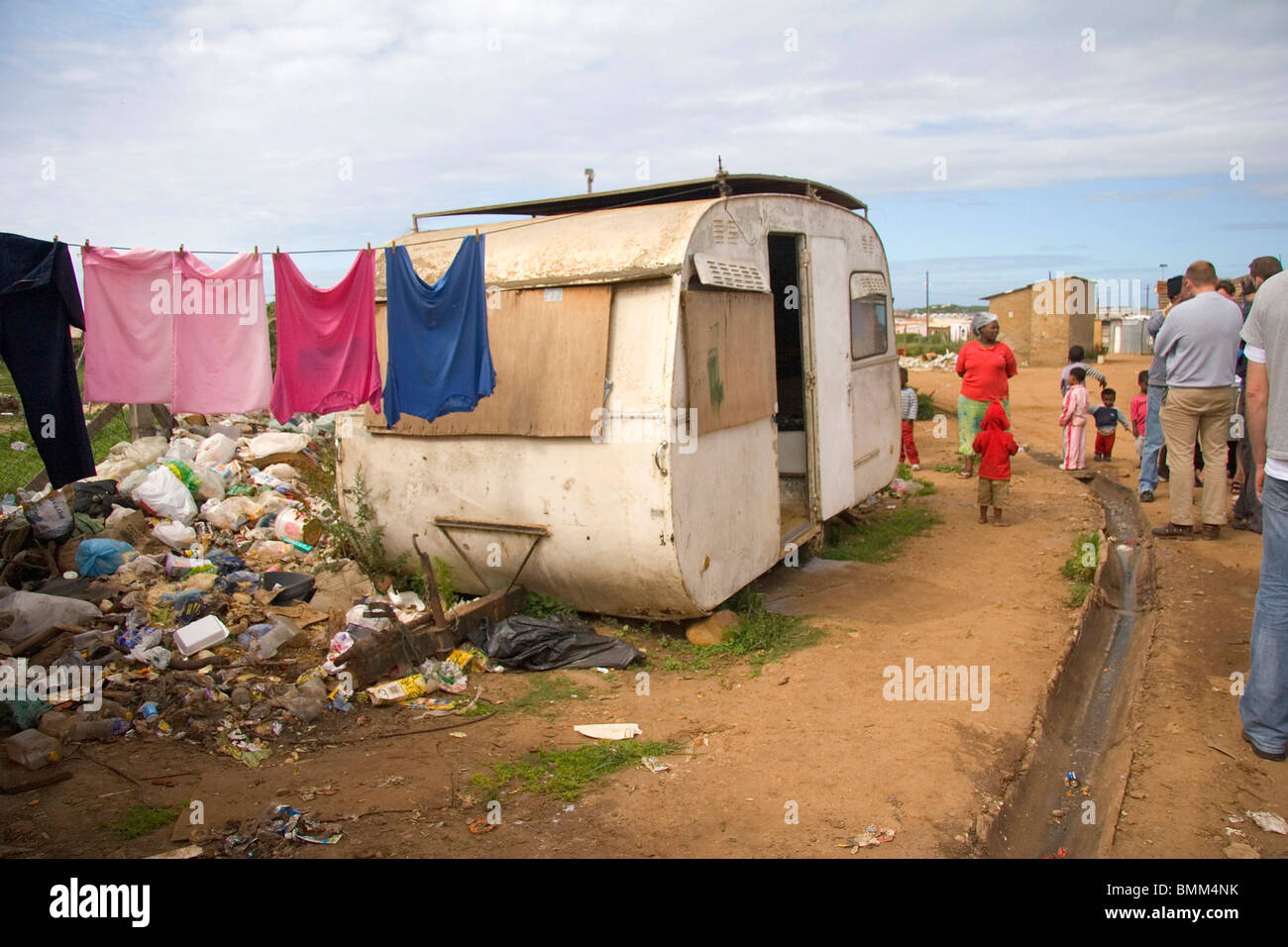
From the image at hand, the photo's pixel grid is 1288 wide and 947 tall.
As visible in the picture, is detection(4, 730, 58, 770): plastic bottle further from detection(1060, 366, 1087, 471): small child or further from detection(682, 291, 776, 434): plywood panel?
detection(1060, 366, 1087, 471): small child

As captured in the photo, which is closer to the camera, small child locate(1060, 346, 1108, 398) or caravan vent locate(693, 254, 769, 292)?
caravan vent locate(693, 254, 769, 292)

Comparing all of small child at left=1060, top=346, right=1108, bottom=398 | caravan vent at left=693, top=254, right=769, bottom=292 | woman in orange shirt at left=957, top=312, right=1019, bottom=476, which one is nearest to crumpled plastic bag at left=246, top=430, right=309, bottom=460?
caravan vent at left=693, top=254, right=769, bottom=292

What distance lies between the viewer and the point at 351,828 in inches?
149

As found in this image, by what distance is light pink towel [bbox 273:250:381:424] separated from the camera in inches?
238

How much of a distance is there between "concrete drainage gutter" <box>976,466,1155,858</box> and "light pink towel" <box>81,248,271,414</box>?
16.9 feet

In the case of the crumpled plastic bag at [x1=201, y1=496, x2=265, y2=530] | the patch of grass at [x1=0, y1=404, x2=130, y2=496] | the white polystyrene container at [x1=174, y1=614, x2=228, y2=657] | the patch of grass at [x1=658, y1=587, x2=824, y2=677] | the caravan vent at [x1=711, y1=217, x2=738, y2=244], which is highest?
the caravan vent at [x1=711, y1=217, x2=738, y2=244]

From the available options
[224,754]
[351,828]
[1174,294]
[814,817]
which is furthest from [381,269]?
[1174,294]

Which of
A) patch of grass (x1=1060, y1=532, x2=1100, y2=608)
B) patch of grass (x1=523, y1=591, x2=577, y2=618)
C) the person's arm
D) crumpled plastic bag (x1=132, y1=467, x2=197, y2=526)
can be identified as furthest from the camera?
crumpled plastic bag (x1=132, y1=467, x2=197, y2=526)

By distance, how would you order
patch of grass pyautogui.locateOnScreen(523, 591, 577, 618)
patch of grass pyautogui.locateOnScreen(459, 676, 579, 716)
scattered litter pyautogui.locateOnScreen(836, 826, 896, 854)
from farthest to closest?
patch of grass pyautogui.locateOnScreen(523, 591, 577, 618)
patch of grass pyautogui.locateOnScreen(459, 676, 579, 716)
scattered litter pyautogui.locateOnScreen(836, 826, 896, 854)

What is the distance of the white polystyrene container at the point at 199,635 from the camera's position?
558cm

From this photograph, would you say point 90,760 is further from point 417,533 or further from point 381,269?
point 381,269

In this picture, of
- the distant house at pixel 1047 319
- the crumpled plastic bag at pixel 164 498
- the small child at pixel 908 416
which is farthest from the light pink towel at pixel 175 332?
the distant house at pixel 1047 319

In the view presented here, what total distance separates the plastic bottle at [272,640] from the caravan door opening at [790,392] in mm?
3800

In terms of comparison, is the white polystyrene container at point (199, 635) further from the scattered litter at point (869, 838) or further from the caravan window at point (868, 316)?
the caravan window at point (868, 316)
